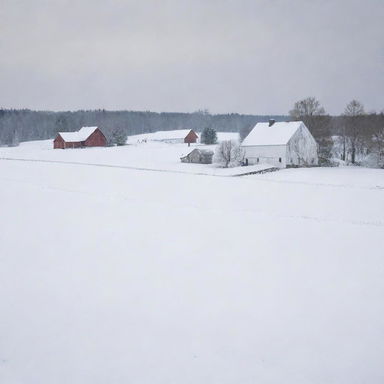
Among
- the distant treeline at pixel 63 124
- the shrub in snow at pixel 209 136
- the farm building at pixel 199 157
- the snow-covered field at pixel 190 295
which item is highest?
the distant treeline at pixel 63 124

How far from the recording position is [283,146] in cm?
4966

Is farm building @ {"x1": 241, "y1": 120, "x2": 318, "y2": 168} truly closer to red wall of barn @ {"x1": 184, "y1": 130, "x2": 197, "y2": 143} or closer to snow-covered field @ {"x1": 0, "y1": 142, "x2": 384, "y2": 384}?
snow-covered field @ {"x1": 0, "y1": 142, "x2": 384, "y2": 384}

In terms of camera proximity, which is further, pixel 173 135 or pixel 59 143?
pixel 173 135

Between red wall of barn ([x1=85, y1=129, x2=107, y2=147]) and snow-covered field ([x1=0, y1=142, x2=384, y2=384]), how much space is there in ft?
219

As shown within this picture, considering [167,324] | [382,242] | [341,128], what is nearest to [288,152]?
[341,128]

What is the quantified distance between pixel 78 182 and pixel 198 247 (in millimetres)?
21985

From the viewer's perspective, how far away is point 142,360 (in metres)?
7.98

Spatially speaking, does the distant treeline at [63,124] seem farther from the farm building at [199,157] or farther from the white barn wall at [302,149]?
the white barn wall at [302,149]

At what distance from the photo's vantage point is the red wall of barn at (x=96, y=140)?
283 ft

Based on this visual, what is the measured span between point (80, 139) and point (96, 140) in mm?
3758

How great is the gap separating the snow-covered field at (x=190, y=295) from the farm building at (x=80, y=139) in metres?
67.0

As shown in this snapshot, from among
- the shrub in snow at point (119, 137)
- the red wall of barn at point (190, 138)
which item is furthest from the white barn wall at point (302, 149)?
the red wall of barn at point (190, 138)

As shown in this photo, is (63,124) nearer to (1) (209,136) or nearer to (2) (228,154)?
(1) (209,136)

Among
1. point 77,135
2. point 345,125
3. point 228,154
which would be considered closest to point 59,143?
point 77,135
